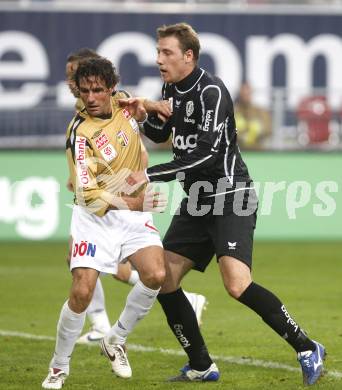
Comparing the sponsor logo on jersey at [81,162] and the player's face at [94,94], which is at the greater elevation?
the player's face at [94,94]

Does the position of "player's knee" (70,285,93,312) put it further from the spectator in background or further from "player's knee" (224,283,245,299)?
the spectator in background

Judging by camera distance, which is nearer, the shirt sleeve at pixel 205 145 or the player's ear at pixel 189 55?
the shirt sleeve at pixel 205 145

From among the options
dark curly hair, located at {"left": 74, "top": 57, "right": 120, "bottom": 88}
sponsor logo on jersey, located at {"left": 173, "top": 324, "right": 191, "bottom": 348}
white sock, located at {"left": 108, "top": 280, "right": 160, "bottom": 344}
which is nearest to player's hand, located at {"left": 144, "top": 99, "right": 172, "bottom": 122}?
dark curly hair, located at {"left": 74, "top": 57, "right": 120, "bottom": 88}

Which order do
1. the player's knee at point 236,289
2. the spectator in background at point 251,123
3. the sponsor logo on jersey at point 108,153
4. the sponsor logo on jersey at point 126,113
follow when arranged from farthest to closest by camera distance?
1. the spectator in background at point 251,123
2. the sponsor logo on jersey at point 126,113
3. the sponsor logo on jersey at point 108,153
4. the player's knee at point 236,289

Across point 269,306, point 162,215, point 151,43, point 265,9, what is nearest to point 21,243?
point 162,215

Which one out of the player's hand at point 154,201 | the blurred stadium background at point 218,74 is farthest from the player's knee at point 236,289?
the blurred stadium background at point 218,74

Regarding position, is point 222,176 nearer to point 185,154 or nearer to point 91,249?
point 185,154

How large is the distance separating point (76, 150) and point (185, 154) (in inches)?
30.8

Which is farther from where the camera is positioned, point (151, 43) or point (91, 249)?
point (151, 43)

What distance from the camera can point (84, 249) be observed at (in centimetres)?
768

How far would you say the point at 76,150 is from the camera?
764cm

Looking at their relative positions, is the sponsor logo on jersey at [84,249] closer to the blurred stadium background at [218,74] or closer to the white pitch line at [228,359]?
the white pitch line at [228,359]

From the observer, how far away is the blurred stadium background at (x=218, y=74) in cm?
1839

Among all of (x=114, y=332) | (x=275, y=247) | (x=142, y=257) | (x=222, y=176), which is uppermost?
(x=222, y=176)
